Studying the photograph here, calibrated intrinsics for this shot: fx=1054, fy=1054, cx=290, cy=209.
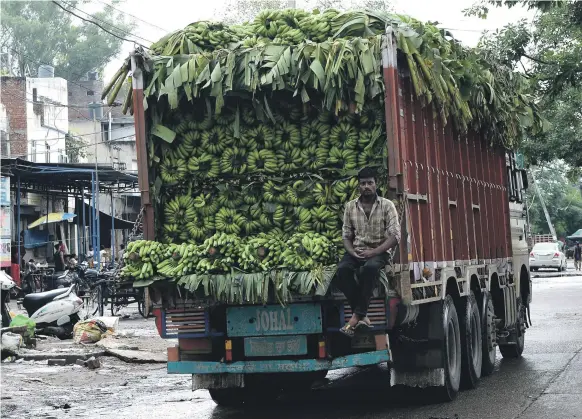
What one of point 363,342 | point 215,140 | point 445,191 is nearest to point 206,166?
point 215,140

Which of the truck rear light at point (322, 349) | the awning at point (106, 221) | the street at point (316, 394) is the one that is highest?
the awning at point (106, 221)

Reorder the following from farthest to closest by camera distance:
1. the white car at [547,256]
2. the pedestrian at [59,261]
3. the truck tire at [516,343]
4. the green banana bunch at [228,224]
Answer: the white car at [547,256] < the pedestrian at [59,261] < the truck tire at [516,343] < the green banana bunch at [228,224]

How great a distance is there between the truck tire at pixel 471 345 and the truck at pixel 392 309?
0.01 meters

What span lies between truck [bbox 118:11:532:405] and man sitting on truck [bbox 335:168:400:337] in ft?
0.57

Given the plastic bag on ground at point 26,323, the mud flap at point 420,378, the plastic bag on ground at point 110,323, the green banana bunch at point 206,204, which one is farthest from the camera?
the plastic bag on ground at point 110,323

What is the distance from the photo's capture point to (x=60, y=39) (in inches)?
3349

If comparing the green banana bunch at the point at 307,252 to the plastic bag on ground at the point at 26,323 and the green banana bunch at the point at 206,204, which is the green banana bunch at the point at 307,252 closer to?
the green banana bunch at the point at 206,204

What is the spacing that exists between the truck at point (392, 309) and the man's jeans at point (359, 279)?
158 mm

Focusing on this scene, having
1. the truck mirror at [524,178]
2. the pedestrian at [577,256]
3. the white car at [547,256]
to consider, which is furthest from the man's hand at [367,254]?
the pedestrian at [577,256]

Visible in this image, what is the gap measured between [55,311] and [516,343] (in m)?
8.13

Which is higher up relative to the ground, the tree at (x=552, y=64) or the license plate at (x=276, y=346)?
the tree at (x=552, y=64)

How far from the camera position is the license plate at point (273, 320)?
8.70 m

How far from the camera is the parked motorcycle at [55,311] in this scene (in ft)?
58.5

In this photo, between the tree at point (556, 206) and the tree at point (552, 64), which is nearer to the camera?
the tree at point (552, 64)
